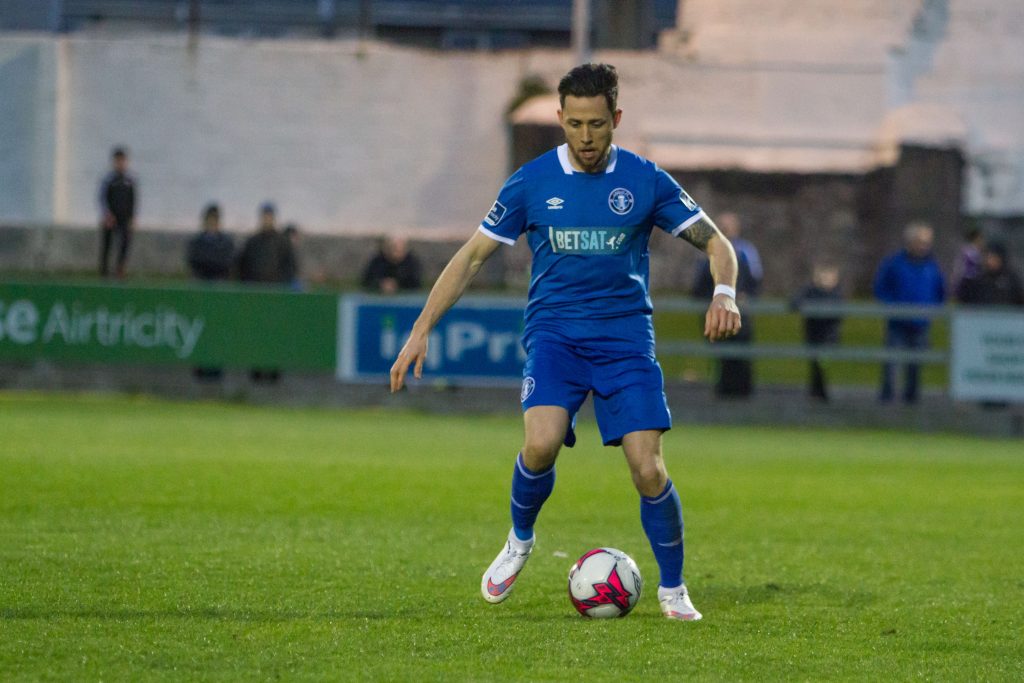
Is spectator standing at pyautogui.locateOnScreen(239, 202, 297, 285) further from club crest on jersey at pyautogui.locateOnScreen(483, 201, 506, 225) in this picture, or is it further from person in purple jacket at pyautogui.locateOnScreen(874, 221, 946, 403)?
club crest on jersey at pyautogui.locateOnScreen(483, 201, 506, 225)

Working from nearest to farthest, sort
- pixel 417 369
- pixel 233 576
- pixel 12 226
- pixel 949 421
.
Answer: pixel 417 369 < pixel 233 576 < pixel 949 421 < pixel 12 226

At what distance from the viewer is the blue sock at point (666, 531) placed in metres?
6.76

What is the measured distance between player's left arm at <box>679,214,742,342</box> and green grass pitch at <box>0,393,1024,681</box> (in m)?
1.12

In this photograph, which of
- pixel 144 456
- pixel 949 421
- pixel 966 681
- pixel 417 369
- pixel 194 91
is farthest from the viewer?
pixel 194 91

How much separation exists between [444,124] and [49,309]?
13.4m

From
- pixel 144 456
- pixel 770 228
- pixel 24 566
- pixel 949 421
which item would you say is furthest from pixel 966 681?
pixel 770 228

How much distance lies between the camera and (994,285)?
19.3 m

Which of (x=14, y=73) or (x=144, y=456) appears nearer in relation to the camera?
(x=144, y=456)

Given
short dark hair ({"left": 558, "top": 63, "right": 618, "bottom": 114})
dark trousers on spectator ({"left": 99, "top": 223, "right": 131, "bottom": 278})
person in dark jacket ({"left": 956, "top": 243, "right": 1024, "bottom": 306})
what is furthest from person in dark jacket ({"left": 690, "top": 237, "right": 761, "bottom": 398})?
short dark hair ({"left": 558, "top": 63, "right": 618, "bottom": 114})

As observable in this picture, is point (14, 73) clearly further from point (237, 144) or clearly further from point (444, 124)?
point (444, 124)

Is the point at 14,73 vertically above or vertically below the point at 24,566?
above

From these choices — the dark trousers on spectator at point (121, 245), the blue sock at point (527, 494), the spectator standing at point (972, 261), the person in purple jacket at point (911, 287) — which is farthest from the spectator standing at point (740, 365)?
the blue sock at point (527, 494)

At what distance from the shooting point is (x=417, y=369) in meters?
6.66

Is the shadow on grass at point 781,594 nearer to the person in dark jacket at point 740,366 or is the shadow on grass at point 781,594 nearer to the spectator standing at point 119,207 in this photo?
the person in dark jacket at point 740,366
